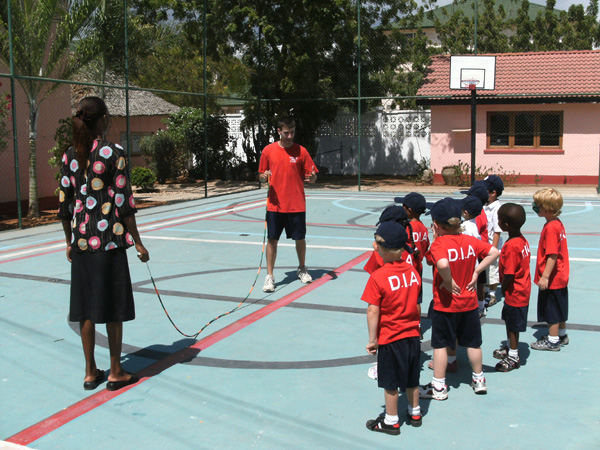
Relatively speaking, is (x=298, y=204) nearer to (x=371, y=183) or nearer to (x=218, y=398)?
(x=218, y=398)

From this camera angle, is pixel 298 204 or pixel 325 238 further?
pixel 325 238

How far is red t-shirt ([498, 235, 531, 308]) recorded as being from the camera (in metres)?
4.56

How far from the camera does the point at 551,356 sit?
15.8 ft

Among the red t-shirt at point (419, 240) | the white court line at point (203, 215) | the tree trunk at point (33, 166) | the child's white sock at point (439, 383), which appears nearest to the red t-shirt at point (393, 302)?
the child's white sock at point (439, 383)

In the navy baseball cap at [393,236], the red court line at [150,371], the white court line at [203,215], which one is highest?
the navy baseball cap at [393,236]

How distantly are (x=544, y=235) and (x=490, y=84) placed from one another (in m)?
15.5

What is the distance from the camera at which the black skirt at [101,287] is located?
13.4 feet

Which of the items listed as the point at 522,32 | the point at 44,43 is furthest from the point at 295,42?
the point at 522,32

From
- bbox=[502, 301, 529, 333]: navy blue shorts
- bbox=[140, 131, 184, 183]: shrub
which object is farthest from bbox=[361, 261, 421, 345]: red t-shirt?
bbox=[140, 131, 184, 183]: shrub

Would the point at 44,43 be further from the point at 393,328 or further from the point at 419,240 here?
the point at 393,328

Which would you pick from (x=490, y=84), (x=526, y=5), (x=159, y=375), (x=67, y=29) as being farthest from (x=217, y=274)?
(x=526, y=5)

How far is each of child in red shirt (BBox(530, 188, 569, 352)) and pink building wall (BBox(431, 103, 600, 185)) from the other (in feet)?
55.2

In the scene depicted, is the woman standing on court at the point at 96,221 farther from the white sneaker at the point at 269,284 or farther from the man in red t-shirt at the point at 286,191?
the man in red t-shirt at the point at 286,191

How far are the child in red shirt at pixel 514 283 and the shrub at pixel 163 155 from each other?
2058 cm
